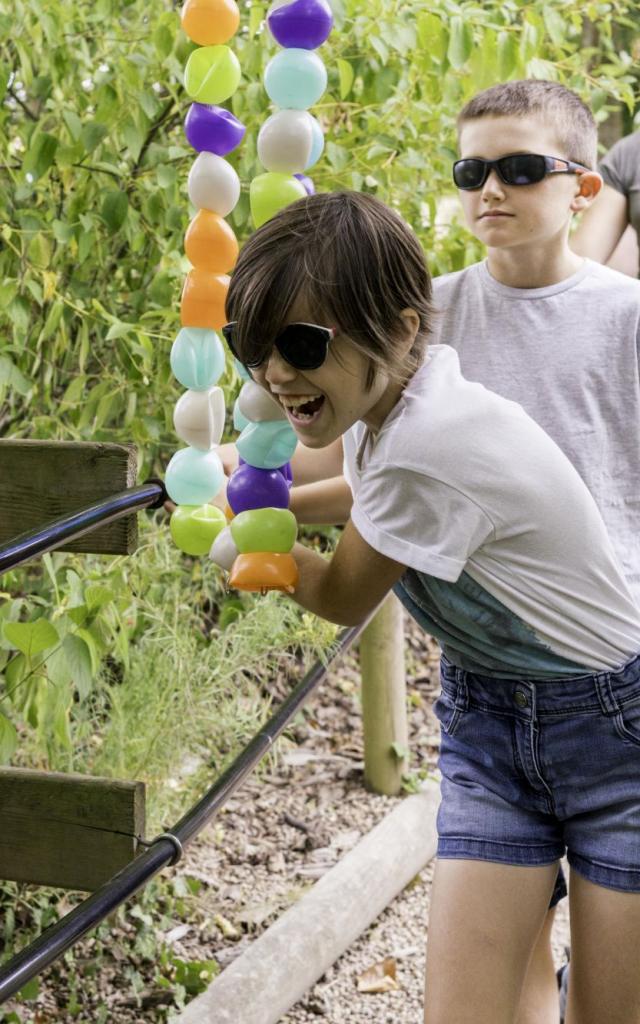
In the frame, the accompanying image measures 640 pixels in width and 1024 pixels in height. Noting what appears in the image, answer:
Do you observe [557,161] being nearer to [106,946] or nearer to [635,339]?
[635,339]

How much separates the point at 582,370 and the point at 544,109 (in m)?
0.40

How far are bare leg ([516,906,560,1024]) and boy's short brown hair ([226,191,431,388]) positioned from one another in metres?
1.03

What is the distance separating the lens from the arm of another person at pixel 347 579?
4.62 ft

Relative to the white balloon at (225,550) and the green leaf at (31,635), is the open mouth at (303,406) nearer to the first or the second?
the white balloon at (225,550)

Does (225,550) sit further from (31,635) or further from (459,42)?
(459,42)

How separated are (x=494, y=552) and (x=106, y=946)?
1.72 metres

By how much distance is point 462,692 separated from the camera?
1594 mm

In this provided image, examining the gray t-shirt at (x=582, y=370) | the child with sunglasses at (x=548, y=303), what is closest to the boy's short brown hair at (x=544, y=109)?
the child with sunglasses at (x=548, y=303)

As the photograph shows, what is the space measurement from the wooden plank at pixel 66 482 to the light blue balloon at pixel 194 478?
1.00ft

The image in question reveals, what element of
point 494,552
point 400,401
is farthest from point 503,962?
point 400,401

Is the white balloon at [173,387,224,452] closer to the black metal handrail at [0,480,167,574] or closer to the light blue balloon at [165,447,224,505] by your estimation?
the light blue balloon at [165,447,224,505]

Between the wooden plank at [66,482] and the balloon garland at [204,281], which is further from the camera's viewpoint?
the wooden plank at [66,482]

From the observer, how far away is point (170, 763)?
287cm

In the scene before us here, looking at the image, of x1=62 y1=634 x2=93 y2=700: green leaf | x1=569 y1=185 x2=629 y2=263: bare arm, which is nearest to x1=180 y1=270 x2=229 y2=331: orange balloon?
x1=62 y1=634 x2=93 y2=700: green leaf
